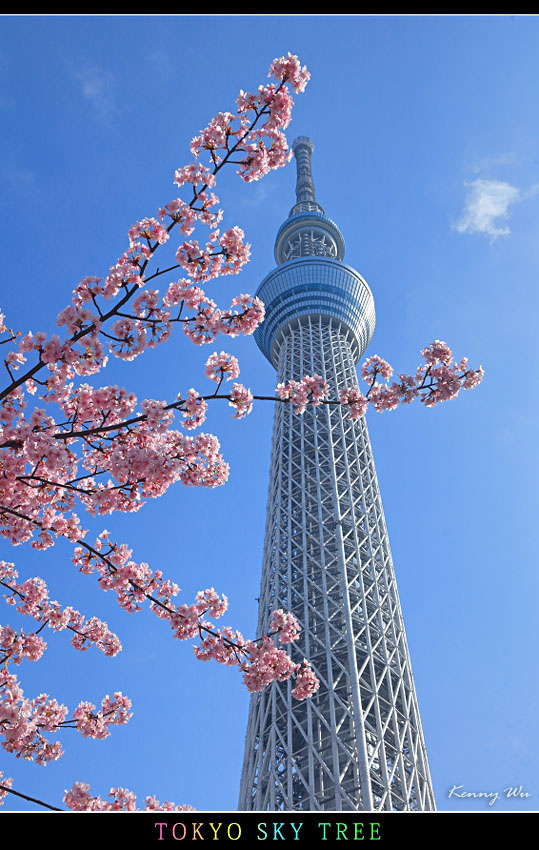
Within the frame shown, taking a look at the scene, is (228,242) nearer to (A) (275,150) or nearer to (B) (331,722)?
(A) (275,150)

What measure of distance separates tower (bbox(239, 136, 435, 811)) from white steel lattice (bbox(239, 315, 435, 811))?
2.5 inches

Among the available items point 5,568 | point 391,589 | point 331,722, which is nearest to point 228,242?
point 5,568

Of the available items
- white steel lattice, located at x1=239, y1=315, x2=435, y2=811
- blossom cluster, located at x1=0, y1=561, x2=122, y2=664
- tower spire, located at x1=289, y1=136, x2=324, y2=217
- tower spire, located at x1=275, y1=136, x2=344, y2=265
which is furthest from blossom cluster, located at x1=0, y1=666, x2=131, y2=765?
tower spire, located at x1=289, y1=136, x2=324, y2=217

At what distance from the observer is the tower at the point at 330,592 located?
2486cm

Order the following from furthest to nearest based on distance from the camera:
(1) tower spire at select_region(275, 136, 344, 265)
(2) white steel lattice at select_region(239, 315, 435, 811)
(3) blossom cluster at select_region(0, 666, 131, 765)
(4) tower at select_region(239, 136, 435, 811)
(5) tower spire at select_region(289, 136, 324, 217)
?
1. (5) tower spire at select_region(289, 136, 324, 217)
2. (1) tower spire at select_region(275, 136, 344, 265)
3. (4) tower at select_region(239, 136, 435, 811)
4. (2) white steel lattice at select_region(239, 315, 435, 811)
5. (3) blossom cluster at select_region(0, 666, 131, 765)

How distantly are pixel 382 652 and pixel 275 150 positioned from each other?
2703cm

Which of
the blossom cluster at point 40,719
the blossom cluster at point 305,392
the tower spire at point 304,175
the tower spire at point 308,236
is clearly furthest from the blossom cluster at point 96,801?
the tower spire at point 304,175

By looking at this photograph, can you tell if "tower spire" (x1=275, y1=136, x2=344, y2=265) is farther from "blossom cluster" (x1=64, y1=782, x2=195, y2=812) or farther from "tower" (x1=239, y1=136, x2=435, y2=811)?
"blossom cluster" (x1=64, y1=782, x2=195, y2=812)

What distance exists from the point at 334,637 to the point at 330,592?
2.88 metres

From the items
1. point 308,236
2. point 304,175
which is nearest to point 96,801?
point 308,236

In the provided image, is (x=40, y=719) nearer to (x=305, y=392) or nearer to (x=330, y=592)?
(x=305, y=392)

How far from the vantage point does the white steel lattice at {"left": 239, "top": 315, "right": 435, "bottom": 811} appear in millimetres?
24656

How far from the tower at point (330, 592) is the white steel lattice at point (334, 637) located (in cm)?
6

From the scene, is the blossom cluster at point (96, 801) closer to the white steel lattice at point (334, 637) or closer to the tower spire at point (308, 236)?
the white steel lattice at point (334, 637)
